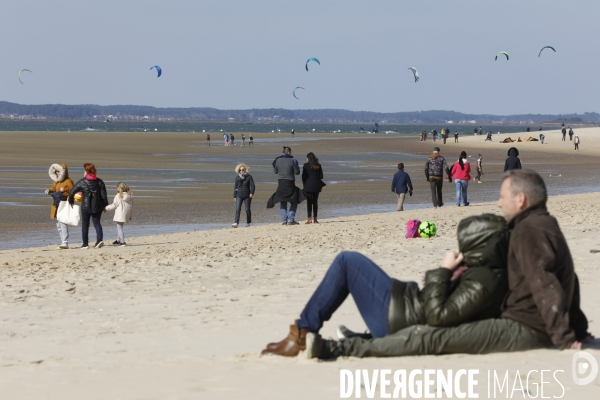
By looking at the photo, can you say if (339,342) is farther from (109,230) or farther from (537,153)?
(537,153)

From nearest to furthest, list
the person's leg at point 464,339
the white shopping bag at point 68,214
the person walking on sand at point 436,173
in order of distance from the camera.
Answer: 1. the person's leg at point 464,339
2. the white shopping bag at point 68,214
3. the person walking on sand at point 436,173

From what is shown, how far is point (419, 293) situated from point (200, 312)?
272 cm

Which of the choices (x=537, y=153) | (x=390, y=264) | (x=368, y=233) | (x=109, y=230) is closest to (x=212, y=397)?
(x=390, y=264)

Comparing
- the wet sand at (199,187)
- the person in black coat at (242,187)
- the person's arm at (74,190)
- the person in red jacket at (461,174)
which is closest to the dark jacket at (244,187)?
the person in black coat at (242,187)

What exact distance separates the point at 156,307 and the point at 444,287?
3.47 metres

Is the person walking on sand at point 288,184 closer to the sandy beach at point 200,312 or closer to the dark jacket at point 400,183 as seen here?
the sandy beach at point 200,312

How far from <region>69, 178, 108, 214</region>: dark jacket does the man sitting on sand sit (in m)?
8.25

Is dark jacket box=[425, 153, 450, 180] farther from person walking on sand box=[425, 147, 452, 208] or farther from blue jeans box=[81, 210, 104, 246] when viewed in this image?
blue jeans box=[81, 210, 104, 246]

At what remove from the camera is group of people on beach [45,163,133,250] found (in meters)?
13.1

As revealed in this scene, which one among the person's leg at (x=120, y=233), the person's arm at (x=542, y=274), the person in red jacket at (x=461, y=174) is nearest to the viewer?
the person's arm at (x=542, y=274)

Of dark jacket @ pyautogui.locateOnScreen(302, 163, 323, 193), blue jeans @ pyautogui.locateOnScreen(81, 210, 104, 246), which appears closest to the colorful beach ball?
dark jacket @ pyautogui.locateOnScreen(302, 163, 323, 193)

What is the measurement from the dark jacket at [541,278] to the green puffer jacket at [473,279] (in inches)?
2.8

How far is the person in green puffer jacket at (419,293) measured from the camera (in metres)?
4.98

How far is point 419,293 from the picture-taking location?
203 inches
